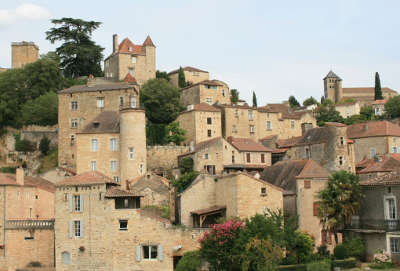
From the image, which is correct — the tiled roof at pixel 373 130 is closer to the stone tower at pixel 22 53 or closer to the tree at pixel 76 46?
the tree at pixel 76 46

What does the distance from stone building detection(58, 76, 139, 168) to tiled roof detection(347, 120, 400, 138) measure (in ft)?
86.7

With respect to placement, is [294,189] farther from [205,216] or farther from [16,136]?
[16,136]

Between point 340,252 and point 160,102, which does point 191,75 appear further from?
point 340,252

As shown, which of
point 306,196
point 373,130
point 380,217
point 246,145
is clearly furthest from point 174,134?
point 380,217

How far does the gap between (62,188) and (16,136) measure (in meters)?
30.5

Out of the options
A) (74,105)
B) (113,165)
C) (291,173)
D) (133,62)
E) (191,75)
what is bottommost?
(291,173)

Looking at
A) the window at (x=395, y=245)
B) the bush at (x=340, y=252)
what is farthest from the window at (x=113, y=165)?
the window at (x=395, y=245)

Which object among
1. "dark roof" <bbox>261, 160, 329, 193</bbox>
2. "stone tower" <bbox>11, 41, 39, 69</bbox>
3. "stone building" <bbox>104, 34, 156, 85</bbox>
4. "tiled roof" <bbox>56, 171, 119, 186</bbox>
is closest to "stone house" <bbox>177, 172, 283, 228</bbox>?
"dark roof" <bbox>261, 160, 329, 193</bbox>

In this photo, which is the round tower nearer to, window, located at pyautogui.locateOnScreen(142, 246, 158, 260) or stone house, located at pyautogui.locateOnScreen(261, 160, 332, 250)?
stone house, located at pyautogui.locateOnScreen(261, 160, 332, 250)

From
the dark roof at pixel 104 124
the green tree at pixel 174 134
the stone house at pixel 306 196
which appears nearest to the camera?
the stone house at pixel 306 196

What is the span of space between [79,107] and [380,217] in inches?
1473

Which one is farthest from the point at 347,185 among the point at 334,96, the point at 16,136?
the point at 334,96

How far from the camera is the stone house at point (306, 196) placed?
4712 cm

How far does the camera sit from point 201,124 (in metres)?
70.1
